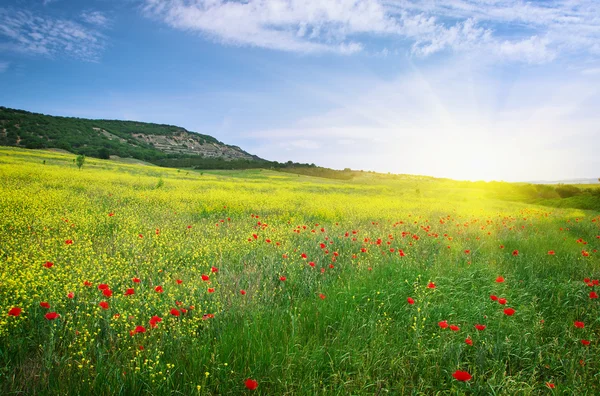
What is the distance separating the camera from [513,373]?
316 centimetres

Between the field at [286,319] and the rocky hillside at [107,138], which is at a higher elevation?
the rocky hillside at [107,138]

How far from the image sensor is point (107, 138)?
127 m

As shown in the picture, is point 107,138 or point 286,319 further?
point 107,138

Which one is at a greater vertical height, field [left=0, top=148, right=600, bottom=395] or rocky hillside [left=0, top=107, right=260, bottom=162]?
Result: rocky hillside [left=0, top=107, right=260, bottom=162]

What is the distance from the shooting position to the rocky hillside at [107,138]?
84.8 metres

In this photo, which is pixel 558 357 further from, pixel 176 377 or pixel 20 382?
pixel 20 382

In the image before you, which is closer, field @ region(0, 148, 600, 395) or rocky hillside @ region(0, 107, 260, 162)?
field @ region(0, 148, 600, 395)

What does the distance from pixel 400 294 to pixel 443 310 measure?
0.57 metres

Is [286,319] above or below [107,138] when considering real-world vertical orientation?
below

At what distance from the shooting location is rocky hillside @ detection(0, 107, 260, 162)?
84.8 metres

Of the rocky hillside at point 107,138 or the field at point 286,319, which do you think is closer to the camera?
the field at point 286,319

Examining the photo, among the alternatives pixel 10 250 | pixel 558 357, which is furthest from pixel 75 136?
pixel 558 357

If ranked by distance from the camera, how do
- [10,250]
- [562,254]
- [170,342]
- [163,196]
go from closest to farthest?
[170,342] → [10,250] → [562,254] → [163,196]

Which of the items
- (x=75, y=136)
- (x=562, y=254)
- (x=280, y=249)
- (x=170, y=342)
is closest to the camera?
(x=170, y=342)
